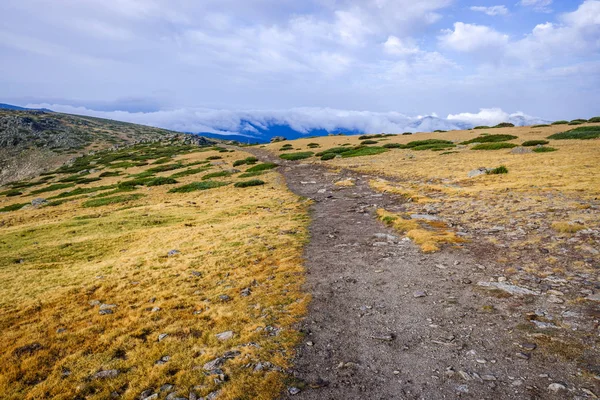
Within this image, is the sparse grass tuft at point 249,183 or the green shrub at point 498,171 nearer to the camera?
the green shrub at point 498,171

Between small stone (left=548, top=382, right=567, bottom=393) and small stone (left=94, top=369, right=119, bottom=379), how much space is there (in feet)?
24.3

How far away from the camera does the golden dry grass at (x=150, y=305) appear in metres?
5.80

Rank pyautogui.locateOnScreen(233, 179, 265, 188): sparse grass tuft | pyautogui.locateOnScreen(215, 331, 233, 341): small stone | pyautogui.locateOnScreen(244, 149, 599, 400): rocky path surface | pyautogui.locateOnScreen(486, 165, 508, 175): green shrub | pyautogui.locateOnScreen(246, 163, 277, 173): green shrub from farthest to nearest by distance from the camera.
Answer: pyautogui.locateOnScreen(246, 163, 277, 173): green shrub, pyautogui.locateOnScreen(233, 179, 265, 188): sparse grass tuft, pyautogui.locateOnScreen(486, 165, 508, 175): green shrub, pyautogui.locateOnScreen(215, 331, 233, 341): small stone, pyautogui.locateOnScreen(244, 149, 599, 400): rocky path surface

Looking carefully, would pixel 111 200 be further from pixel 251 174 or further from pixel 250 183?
pixel 251 174

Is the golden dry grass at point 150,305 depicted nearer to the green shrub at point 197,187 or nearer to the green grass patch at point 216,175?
the green shrub at point 197,187

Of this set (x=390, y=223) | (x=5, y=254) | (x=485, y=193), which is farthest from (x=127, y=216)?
(x=485, y=193)

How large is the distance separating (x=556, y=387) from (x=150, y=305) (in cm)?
919

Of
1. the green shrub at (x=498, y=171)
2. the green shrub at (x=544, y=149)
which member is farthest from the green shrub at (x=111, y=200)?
the green shrub at (x=544, y=149)

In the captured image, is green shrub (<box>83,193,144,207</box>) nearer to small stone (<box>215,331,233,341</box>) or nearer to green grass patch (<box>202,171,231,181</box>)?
green grass patch (<box>202,171,231,181</box>)

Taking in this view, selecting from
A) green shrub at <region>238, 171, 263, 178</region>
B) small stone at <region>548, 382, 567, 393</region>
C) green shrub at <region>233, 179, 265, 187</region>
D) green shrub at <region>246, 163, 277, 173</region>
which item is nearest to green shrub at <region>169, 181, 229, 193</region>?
green shrub at <region>233, 179, 265, 187</region>

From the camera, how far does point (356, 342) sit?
20.9 ft

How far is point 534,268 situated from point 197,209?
813 inches

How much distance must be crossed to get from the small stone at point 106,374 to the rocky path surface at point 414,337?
3.47 meters

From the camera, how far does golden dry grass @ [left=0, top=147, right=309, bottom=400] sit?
5.80m
